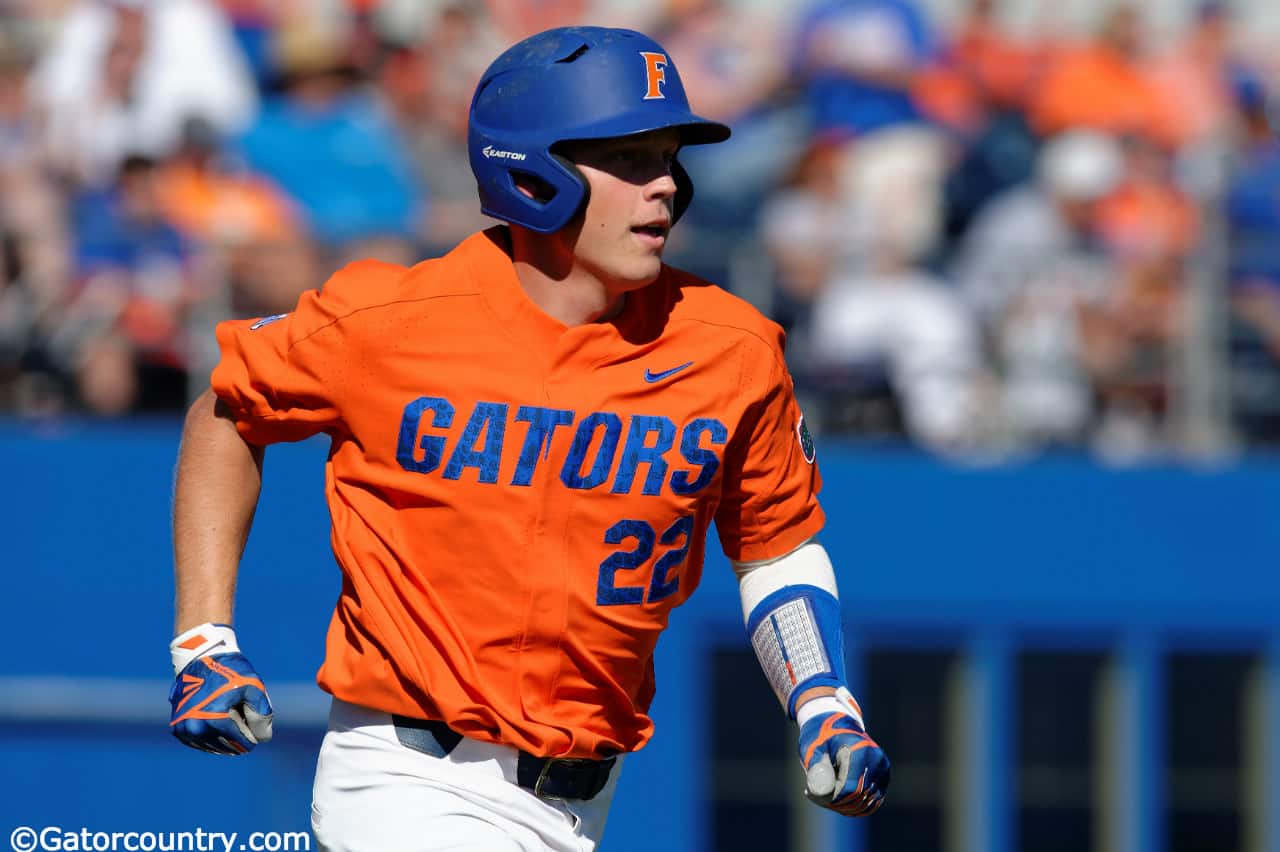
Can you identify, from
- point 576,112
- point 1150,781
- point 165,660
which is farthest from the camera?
point 1150,781

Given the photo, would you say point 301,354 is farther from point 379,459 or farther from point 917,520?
point 917,520

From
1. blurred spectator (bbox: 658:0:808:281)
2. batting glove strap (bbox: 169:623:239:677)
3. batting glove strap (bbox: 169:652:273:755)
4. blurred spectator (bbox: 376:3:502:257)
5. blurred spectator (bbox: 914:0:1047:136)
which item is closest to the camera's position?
batting glove strap (bbox: 169:652:273:755)

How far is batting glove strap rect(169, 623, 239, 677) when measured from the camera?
3.40m

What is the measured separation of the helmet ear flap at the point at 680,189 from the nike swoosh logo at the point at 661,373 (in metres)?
0.26

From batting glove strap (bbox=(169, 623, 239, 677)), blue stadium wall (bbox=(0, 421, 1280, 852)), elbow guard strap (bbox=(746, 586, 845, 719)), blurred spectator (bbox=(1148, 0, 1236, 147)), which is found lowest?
batting glove strap (bbox=(169, 623, 239, 677))

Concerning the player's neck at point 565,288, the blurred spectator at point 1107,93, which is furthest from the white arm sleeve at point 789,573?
the blurred spectator at point 1107,93

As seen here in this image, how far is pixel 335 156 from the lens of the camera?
25.1ft

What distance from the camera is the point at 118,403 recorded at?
7246mm

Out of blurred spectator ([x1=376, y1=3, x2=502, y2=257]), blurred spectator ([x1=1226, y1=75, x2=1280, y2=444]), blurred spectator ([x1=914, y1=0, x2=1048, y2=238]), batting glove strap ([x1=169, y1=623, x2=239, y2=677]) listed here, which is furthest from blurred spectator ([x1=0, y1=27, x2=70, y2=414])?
blurred spectator ([x1=1226, y1=75, x2=1280, y2=444])

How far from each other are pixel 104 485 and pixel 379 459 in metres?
4.04

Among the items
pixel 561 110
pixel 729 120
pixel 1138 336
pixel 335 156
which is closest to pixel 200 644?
pixel 561 110

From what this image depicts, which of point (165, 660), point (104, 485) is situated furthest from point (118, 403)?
point (165, 660)

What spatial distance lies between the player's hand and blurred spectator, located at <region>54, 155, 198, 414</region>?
4.23 m

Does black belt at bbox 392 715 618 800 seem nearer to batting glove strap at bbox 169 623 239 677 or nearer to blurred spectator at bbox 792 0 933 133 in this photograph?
batting glove strap at bbox 169 623 239 677
